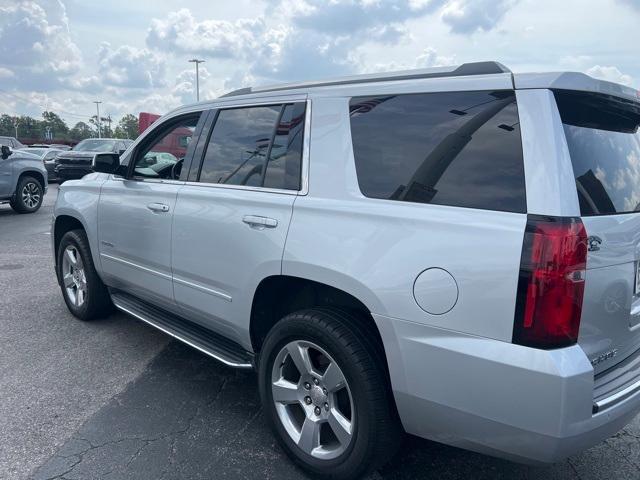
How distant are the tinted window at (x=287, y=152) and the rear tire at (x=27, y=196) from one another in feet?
36.6

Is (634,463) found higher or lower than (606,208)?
lower

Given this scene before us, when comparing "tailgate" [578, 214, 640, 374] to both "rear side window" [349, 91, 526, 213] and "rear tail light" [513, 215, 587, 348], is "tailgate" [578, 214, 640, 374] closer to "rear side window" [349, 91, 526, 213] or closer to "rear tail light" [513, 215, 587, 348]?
"rear tail light" [513, 215, 587, 348]

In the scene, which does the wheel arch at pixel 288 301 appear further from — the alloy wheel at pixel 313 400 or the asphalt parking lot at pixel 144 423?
the asphalt parking lot at pixel 144 423

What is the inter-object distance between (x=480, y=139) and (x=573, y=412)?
3.54 feet

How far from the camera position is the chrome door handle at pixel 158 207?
355cm

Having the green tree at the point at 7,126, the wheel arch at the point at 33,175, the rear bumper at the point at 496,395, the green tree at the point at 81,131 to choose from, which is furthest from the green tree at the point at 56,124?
the rear bumper at the point at 496,395

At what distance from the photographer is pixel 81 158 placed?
18.0 meters

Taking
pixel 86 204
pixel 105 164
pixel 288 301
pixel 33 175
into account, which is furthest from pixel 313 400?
pixel 33 175

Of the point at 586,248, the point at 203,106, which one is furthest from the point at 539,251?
the point at 203,106

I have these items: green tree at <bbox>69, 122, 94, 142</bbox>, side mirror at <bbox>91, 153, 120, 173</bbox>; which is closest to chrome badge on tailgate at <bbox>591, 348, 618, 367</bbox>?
side mirror at <bbox>91, 153, 120, 173</bbox>

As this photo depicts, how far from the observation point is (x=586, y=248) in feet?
6.42

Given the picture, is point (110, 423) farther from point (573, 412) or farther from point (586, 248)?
point (586, 248)

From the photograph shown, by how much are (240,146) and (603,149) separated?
1983mm

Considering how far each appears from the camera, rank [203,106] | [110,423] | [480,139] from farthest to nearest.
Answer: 1. [203,106]
2. [110,423]
3. [480,139]
